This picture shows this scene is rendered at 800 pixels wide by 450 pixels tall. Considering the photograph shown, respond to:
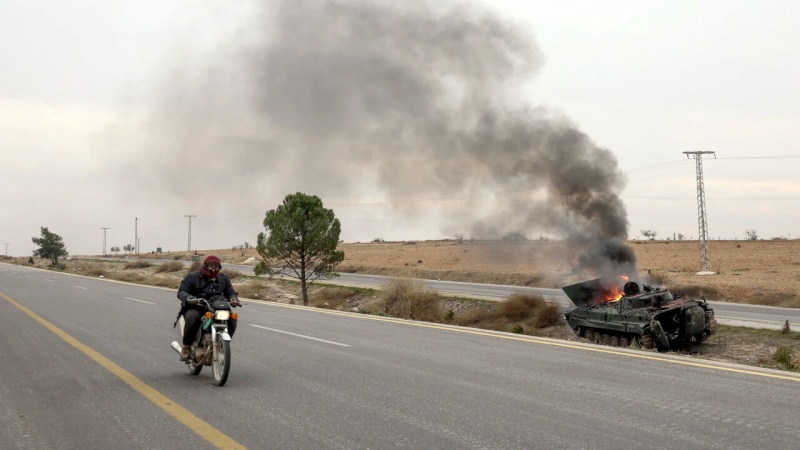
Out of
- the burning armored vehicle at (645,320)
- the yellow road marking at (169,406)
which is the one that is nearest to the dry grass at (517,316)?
the burning armored vehicle at (645,320)

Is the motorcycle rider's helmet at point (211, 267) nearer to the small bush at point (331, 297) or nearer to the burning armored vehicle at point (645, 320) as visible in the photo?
the burning armored vehicle at point (645, 320)

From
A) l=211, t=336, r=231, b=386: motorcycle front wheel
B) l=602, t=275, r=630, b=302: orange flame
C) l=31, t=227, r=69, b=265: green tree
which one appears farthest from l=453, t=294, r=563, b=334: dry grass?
l=31, t=227, r=69, b=265: green tree

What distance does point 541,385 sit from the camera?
7.36m

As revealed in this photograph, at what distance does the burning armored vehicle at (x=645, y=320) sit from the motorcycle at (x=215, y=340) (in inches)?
475

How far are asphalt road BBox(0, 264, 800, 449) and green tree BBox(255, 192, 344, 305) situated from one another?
20.7m

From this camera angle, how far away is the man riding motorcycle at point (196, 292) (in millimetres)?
8023

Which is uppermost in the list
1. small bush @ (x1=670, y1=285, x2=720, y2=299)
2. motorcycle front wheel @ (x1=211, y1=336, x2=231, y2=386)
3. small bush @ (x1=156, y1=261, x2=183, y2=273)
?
small bush @ (x1=156, y1=261, x2=183, y2=273)

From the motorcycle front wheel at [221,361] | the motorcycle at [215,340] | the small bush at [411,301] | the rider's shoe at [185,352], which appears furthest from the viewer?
the small bush at [411,301]

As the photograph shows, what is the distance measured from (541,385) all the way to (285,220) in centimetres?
2649

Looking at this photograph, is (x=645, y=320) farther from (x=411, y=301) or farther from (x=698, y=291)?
(x=698, y=291)

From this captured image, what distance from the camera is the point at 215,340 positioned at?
7.66 meters

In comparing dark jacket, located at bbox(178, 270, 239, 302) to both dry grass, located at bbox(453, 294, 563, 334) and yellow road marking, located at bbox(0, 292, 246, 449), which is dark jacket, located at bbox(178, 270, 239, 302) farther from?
dry grass, located at bbox(453, 294, 563, 334)

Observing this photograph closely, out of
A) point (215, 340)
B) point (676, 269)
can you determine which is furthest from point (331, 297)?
point (215, 340)

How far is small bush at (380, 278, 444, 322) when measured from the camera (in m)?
27.8
